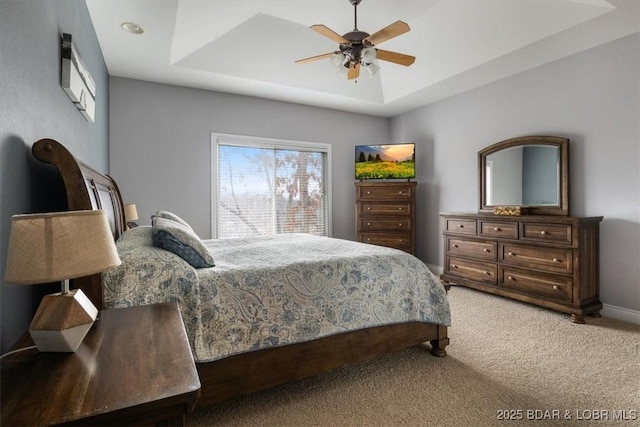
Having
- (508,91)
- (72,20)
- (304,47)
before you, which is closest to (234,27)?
(304,47)

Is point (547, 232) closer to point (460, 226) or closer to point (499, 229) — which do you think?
point (499, 229)

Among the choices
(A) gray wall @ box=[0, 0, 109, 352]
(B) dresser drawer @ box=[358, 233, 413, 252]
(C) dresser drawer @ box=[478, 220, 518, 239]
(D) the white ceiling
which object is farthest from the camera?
(B) dresser drawer @ box=[358, 233, 413, 252]

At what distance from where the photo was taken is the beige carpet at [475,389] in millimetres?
1664

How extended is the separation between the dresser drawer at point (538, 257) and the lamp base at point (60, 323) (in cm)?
364

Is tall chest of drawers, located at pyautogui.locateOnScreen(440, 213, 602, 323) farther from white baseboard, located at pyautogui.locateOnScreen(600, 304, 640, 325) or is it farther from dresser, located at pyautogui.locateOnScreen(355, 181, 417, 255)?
dresser, located at pyautogui.locateOnScreen(355, 181, 417, 255)

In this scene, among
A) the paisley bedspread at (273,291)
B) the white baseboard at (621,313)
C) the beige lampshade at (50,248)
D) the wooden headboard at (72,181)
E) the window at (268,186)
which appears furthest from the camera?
the window at (268,186)

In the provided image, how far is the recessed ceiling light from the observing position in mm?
2828

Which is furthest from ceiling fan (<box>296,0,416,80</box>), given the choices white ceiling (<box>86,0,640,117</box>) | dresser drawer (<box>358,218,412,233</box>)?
dresser drawer (<box>358,218,412,233</box>)

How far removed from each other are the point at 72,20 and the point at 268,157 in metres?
2.88

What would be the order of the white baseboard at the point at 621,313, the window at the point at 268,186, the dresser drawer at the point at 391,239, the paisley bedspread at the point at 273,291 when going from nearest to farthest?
the paisley bedspread at the point at 273,291
the white baseboard at the point at 621,313
the window at the point at 268,186
the dresser drawer at the point at 391,239

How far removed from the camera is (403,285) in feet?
7.19

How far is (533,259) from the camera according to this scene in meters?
3.27

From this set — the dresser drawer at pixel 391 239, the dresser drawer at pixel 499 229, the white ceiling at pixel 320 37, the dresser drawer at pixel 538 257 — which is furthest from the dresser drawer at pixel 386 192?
the dresser drawer at pixel 538 257

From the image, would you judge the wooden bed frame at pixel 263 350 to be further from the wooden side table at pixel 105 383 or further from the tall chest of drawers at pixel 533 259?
the tall chest of drawers at pixel 533 259
